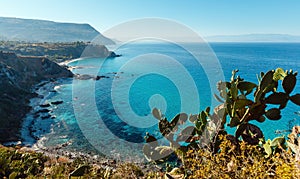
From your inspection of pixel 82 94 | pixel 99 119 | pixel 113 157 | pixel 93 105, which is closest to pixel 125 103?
pixel 93 105

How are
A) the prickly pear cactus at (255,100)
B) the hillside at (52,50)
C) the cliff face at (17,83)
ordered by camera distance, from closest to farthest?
the prickly pear cactus at (255,100) < the cliff face at (17,83) < the hillside at (52,50)

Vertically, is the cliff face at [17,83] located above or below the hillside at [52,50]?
below

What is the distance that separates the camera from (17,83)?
37938 millimetres

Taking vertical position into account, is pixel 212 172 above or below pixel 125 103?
above

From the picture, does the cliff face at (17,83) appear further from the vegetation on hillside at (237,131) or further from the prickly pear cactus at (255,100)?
the prickly pear cactus at (255,100)

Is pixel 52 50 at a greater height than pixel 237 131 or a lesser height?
greater

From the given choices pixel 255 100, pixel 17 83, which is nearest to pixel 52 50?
pixel 17 83

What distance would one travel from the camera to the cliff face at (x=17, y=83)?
2429cm

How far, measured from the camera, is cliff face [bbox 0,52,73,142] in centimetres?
2429

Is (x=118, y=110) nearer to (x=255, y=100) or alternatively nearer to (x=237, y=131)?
(x=237, y=131)

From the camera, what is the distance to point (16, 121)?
2566 centimetres

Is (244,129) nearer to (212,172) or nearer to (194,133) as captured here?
(194,133)

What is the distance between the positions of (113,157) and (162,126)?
49.5 ft

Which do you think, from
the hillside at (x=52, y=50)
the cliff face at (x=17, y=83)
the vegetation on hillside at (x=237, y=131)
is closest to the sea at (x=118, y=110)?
the cliff face at (x=17, y=83)
